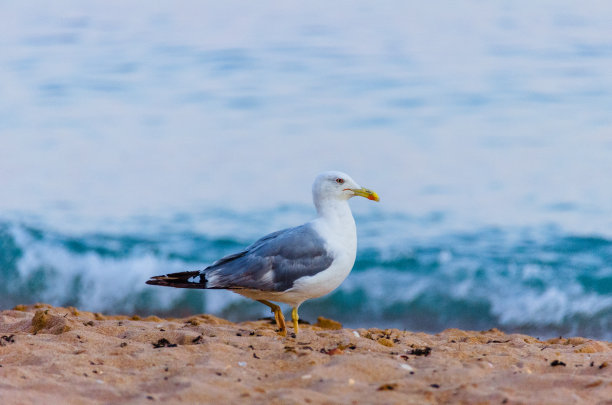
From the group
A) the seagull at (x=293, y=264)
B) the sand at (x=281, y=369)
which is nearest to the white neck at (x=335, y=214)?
the seagull at (x=293, y=264)

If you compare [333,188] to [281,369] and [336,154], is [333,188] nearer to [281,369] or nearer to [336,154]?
[281,369]

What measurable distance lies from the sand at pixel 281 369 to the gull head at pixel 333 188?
2.92 feet

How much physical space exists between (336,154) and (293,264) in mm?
7619

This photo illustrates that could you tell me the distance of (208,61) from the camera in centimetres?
1894

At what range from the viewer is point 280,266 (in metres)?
5.78

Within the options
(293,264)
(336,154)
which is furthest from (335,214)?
(336,154)

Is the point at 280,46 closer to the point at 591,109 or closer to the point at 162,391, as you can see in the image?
the point at 591,109

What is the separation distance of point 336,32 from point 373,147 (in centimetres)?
762

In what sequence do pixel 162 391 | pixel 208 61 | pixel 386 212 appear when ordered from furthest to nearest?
pixel 208 61, pixel 386 212, pixel 162 391

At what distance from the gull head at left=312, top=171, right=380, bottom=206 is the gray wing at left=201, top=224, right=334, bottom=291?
322 mm

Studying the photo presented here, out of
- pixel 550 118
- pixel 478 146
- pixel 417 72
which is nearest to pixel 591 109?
pixel 550 118

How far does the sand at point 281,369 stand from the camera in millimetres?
4105

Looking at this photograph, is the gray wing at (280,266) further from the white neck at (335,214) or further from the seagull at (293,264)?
the white neck at (335,214)

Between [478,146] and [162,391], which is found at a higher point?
[162,391]
